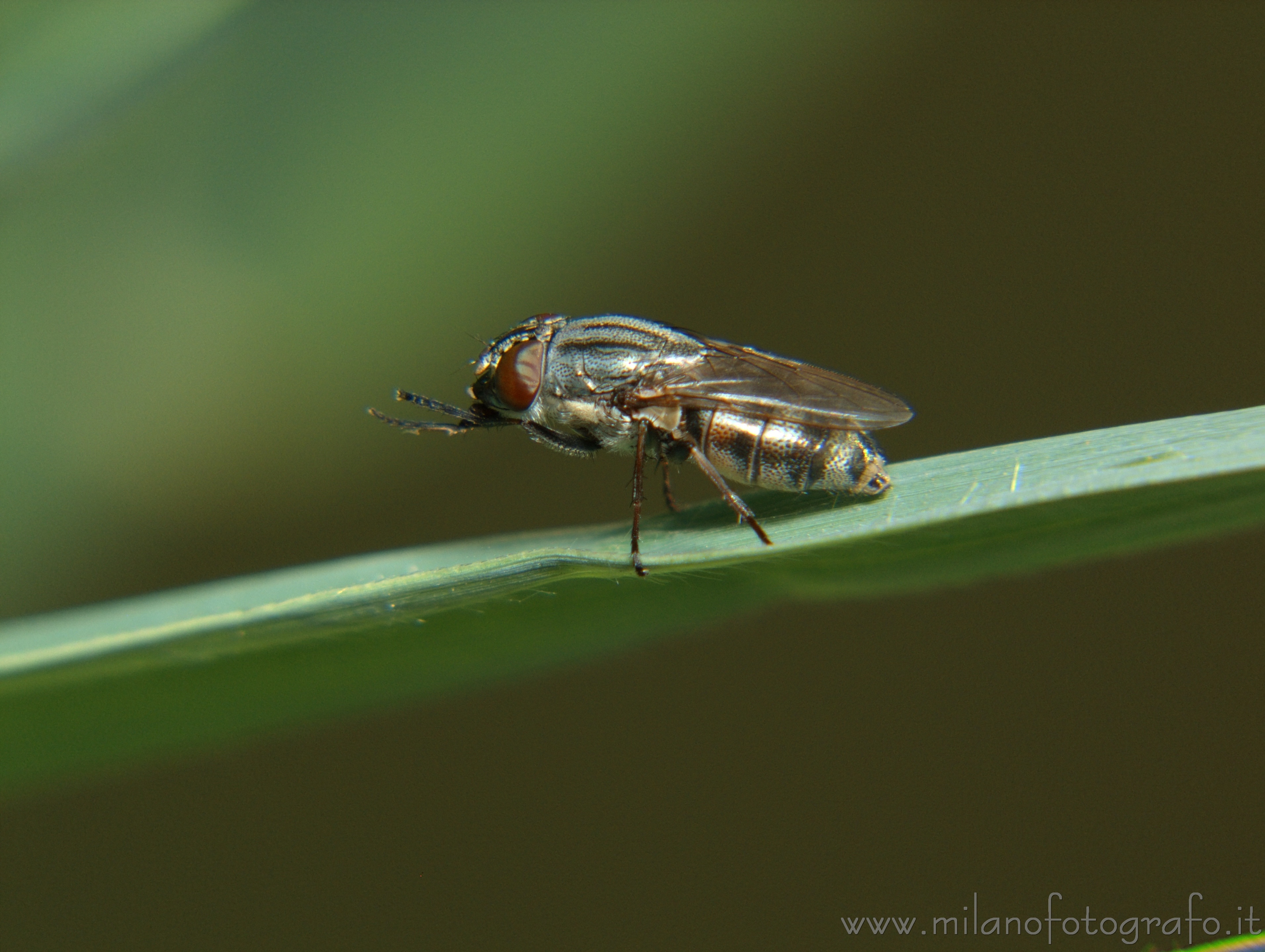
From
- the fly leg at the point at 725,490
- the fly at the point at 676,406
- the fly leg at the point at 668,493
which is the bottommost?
the fly leg at the point at 668,493

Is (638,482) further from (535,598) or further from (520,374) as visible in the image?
(535,598)

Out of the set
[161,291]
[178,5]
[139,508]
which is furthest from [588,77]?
[139,508]

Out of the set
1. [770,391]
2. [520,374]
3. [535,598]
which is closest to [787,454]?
[770,391]

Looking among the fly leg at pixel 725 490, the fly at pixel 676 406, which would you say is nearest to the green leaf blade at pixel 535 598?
the fly leg at pixel 725 490

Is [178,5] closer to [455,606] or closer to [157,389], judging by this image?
[157,389]

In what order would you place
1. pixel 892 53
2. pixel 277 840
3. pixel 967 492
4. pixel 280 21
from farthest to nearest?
1. pixel 892 53
2. pixel 280 21
3. pixel 277 840
4. pixel 967 492

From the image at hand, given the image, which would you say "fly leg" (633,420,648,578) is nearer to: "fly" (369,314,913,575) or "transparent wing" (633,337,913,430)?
"fly" (369,314,913,575)

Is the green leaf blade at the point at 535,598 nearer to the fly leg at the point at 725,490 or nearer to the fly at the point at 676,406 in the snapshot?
the fly leg at the point at 725,490

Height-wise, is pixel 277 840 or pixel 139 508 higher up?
pixel 139 508
